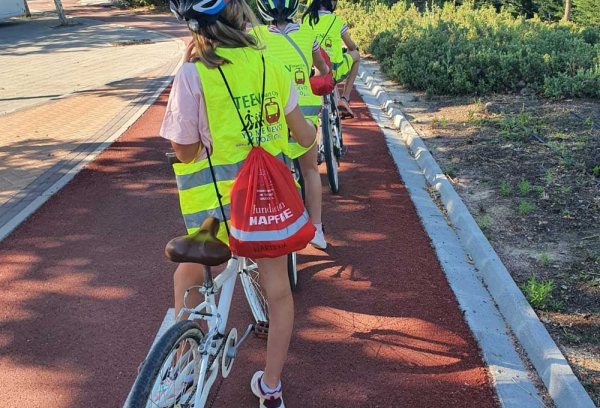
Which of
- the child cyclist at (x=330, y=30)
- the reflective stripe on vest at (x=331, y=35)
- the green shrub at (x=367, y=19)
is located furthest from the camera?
the green shrub at (x=367, y=19)

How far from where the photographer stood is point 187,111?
7.99 feet

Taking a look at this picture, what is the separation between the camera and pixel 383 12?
17188 mm

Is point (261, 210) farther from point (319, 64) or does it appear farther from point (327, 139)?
point (327, 139)

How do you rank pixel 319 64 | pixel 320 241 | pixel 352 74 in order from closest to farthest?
pixel 319 64, pixel 320 241, pixel 352 74

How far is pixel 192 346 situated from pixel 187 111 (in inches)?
39.7

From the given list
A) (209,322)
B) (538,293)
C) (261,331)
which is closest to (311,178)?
(261,331)

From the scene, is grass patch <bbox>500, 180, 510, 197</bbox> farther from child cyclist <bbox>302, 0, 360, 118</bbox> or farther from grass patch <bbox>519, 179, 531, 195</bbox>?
child cyclist <bbox>302, 0, 360, 118</bbox>

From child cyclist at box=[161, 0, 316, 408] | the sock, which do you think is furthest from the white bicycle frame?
the sock

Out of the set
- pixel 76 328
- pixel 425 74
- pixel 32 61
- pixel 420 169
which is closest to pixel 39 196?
pixel 76 328

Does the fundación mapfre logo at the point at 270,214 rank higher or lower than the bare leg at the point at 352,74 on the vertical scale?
higher

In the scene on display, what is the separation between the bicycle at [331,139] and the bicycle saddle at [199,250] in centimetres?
350

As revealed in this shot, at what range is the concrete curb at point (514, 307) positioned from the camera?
10.1 feet

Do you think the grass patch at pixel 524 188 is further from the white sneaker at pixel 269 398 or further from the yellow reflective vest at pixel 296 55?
the white sneaker at pixel 269 398

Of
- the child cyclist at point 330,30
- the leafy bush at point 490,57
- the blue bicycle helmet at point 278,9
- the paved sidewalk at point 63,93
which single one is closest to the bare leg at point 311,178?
the blue bicycle helmet at point 278,9
